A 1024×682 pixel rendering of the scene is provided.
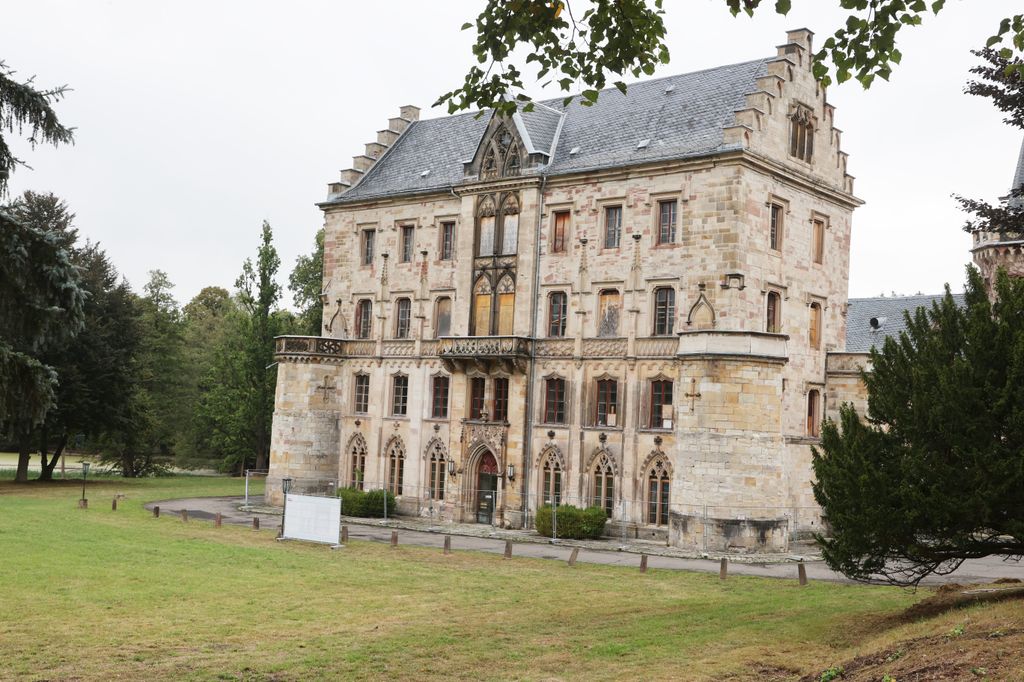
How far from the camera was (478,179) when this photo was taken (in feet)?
148

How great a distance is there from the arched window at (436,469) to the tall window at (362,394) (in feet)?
14.4

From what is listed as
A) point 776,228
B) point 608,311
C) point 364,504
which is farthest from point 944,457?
point 364,504

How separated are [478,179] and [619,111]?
655 centimetres

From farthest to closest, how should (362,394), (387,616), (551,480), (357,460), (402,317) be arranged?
(362,394), (357,460), (402,317), (551,480), (387,616)

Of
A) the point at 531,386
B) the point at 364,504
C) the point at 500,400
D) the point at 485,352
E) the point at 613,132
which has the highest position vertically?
→ the point at 613,132

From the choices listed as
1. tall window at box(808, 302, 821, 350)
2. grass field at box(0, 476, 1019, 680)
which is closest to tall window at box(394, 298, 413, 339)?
grass field at box(0, 476, 1019, 680)

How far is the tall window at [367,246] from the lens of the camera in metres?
49.9

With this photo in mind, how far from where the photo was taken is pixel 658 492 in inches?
1545

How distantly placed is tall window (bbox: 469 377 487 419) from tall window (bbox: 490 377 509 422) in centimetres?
80

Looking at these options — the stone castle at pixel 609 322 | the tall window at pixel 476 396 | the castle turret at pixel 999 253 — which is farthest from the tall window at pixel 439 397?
the castle turret at pixel 999 253

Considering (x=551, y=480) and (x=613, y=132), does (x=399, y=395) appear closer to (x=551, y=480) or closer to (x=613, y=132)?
(x=551, y=480)

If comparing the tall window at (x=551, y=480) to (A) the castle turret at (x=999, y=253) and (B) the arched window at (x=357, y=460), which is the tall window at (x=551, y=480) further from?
(A) the castle turret at (x=999, y=253)

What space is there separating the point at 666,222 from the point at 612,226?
2.48 metres

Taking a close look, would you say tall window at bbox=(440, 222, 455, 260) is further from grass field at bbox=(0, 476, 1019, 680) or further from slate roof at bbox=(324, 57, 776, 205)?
grass field at bbox=(0, 476, 1019, 680)
